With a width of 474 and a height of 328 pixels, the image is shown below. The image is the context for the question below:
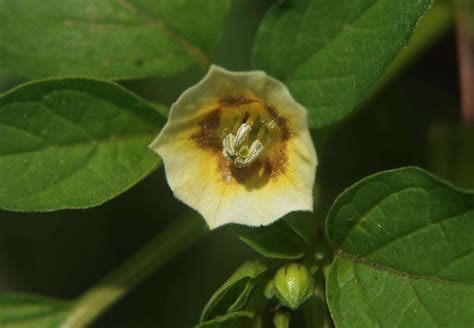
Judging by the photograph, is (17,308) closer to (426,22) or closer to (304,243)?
(304,243)

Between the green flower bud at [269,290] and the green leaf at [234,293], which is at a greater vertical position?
the green leaf at [234,293]

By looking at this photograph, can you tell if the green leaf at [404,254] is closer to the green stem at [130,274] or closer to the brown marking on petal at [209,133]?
the brown marking on petal at [209,133]

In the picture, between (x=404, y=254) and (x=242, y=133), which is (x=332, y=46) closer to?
(x=242, y=133)

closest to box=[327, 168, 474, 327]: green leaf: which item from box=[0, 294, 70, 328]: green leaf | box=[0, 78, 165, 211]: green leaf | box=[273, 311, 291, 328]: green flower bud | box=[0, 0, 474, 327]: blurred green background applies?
box=[273, 311, 291, 328]: green flower bud

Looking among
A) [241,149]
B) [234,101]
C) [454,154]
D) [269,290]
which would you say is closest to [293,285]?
[269,290]

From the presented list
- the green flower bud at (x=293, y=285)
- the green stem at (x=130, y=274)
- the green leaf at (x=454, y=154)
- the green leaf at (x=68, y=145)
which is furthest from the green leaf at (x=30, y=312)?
the green leaf at (x=454, y=154)

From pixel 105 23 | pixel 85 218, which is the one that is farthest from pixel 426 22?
pixel 85 218
